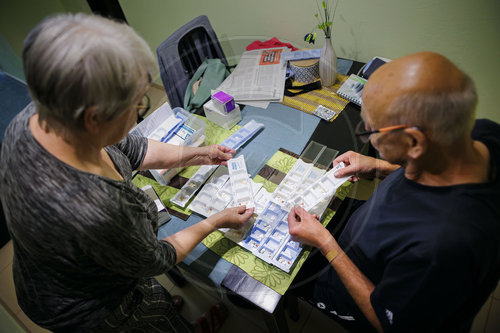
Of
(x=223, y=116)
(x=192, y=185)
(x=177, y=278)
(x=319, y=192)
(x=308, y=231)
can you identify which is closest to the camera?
(x=308, y=231)

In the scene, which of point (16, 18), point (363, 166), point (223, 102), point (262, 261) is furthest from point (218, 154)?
point (16, 18)

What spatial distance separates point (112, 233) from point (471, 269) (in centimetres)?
91

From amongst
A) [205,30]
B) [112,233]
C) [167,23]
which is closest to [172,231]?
[112,233]

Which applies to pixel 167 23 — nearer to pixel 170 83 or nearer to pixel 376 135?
pixel 170 83

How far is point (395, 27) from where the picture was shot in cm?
162

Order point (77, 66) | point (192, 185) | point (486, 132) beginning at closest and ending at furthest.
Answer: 1. point (77, 66)
2. point (486, 132)
3. point (192, 185)

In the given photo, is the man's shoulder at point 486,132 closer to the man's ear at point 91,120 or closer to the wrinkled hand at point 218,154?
the wrinkled hand at point 218,154

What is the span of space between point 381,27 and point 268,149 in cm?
110

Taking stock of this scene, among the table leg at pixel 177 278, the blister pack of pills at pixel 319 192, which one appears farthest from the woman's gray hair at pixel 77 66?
the table leg at pixel 177 278

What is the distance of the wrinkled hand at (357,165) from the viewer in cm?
113

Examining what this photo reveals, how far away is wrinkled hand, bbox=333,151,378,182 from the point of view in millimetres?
1126

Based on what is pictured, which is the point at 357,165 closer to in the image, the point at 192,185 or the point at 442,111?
the point at 442,111

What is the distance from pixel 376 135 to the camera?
77 cm

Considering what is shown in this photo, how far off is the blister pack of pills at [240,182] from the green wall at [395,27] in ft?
3.14
